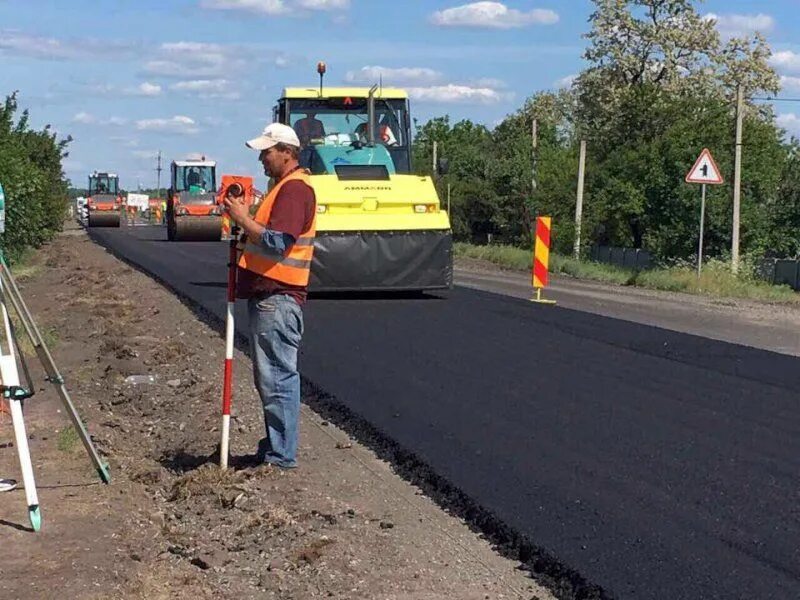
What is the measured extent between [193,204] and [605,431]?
36599 millimetres

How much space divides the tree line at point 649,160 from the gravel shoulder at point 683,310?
973cm

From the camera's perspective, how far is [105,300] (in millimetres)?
19828

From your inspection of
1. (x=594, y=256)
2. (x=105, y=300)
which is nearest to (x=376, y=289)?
(x=105, y=300)

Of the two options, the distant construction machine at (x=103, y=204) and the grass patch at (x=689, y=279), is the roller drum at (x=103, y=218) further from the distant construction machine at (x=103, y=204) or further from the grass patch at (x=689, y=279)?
the grass patch at (x=689, y=279)

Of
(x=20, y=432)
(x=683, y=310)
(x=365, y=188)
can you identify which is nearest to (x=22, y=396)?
(x=20, y=432)

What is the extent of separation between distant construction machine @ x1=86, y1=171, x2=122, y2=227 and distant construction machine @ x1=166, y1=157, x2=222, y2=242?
2358 centimetres

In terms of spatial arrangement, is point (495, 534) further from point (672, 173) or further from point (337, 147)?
point (672, 173)

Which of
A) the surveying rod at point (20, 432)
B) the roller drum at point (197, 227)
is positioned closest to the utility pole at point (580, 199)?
the roller drum at point (197, 227)

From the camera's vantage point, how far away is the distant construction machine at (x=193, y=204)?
43.4 m

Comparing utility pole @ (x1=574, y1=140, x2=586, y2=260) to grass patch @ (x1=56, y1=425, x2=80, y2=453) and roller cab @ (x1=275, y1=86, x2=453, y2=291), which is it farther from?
grass patch @ (x1=56, y1=425, x2=80, y2=453)

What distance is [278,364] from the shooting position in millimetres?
7145

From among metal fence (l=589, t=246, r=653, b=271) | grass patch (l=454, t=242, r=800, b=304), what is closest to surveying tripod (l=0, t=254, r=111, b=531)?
grass patch (l=454, t=242, r=800, b=304)

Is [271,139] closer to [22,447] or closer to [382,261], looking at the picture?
[22,447]

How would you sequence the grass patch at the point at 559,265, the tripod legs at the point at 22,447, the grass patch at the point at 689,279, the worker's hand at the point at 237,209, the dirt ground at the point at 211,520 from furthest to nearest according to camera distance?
the grass patch at the point at 559,265, the grass patch at the point at 689,279, the worker's hand at the point at 237,209, the tripod legs at the point at 22,447, the dirt ground at the point at 211,520
